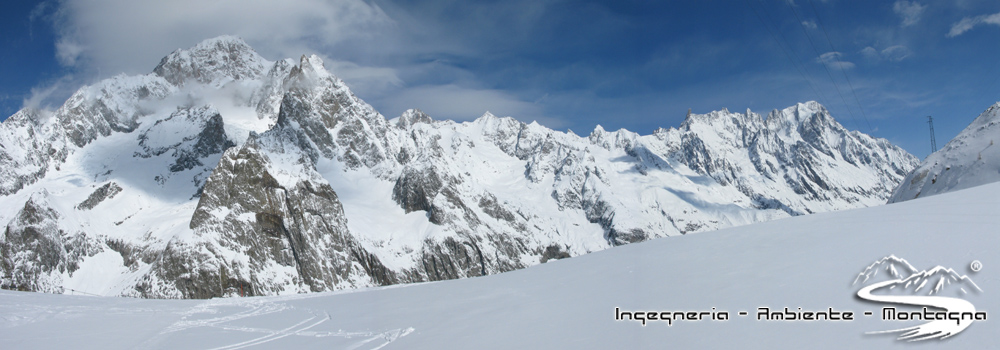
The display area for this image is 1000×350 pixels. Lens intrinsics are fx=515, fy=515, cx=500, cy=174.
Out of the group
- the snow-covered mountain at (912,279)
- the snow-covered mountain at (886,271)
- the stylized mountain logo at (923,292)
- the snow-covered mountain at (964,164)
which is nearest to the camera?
the stylized mountain logo at (923,292)

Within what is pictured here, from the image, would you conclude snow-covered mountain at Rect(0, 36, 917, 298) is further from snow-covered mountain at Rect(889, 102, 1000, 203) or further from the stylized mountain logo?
the stylized mountain logo

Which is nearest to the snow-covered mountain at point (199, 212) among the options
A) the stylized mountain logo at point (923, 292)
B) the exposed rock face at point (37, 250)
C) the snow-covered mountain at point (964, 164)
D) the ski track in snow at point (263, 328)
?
the exposed rock face at point (37, 250)

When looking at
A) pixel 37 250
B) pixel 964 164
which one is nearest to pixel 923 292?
pixel 964 164

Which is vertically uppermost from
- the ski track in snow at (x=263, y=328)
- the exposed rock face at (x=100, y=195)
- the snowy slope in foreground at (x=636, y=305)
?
the exposed rock face at (x=100, y=195)

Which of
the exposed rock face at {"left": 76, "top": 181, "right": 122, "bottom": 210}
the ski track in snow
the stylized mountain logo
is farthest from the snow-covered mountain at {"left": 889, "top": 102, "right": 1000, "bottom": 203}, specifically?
the exposed rock face at {"left": 76, "top": 181, "right": 122, "bottom": 210}

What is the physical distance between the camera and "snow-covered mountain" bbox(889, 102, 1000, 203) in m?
26.3

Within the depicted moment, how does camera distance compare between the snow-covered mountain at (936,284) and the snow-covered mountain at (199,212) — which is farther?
the snow-covered mountain at (199,212)

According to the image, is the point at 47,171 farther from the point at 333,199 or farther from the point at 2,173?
the point at 333,199

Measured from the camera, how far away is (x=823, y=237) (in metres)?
13.3

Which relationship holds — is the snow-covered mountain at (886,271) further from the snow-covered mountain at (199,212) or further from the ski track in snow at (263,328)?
the snow-covered mountain at (199,212)

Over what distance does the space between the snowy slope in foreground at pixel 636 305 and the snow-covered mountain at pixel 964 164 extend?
1387cm

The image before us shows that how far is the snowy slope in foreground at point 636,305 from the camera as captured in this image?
26.6 feet

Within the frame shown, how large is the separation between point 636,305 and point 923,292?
462 cm

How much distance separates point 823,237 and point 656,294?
5.69m
